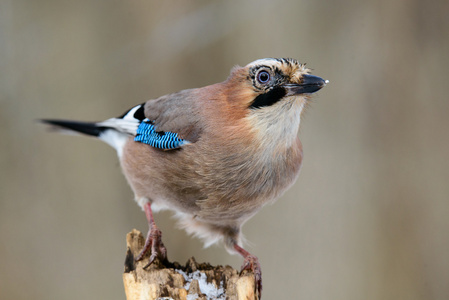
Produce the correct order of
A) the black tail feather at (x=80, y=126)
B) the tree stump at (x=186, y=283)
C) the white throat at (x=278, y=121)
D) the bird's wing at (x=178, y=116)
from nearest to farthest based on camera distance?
the tree stump at (x=186, y=283)
the white throat at (x=278, y=121)
the bird's wing at (x=178, y=116)
the black tail feather at (x=80, y=126)

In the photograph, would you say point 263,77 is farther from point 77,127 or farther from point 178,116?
point 77,127

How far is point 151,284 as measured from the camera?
289 centimetres

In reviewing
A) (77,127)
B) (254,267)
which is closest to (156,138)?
(254,267)

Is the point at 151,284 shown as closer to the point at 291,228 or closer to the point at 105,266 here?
the point at 291,228

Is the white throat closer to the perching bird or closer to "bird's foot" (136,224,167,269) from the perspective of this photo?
the perching bird

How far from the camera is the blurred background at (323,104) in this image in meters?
5.53

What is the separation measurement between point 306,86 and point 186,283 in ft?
4.41

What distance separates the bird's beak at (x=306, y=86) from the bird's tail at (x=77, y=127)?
202 cm

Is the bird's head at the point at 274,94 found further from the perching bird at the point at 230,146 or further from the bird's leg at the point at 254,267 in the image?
the bird's leg at the point at 254,267

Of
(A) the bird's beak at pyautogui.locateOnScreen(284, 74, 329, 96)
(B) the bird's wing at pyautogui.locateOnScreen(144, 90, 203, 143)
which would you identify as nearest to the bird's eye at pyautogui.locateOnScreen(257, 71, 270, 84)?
(A) the bird's beak at pyautogui.locateOnScreen(284, 74, 329, 96)

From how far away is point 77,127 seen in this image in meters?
4.42

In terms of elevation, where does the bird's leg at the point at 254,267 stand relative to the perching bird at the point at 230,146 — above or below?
below

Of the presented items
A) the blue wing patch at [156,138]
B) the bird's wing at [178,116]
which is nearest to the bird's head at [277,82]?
the bird's wing at [178,116]

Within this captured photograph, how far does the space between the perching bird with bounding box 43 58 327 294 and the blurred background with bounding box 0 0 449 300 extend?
7.40 feet
